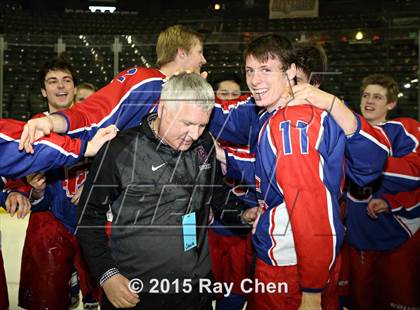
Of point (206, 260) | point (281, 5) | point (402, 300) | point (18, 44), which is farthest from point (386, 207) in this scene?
point (281, 5)

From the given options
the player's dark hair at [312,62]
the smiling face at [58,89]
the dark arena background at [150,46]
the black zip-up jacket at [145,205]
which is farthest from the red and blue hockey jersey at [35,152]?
the dark arena background at [150,46]

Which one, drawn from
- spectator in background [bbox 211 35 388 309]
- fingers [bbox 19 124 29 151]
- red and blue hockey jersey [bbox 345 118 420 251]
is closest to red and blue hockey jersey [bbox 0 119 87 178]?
fingers [bbox 19 124 29 151]

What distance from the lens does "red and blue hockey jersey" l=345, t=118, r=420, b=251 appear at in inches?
72.9

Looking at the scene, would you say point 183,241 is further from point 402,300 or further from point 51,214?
point 402,300

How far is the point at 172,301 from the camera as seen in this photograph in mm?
1422

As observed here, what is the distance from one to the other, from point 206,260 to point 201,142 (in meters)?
0.34

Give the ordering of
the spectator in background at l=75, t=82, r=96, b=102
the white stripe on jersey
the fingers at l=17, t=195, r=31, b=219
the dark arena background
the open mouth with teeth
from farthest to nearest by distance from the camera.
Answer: the dark arena background < the spectator in background at l=75, t=82, r=96, b=102 < the fingers at l=17, t=195, r=31, b=219 < the open mouth with teeth < the white stripe on jersey

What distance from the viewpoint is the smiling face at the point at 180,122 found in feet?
4.23

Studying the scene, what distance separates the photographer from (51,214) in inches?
83.8

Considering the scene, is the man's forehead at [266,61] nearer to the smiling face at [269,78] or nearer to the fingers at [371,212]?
the smiling face at [269,78]

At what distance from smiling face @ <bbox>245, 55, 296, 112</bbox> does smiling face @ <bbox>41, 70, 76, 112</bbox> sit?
3.90 ft

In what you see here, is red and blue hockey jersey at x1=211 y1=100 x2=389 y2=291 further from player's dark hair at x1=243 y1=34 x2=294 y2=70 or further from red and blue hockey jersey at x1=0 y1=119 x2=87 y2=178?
red and blue hockey jersey at x1=0 y1=119 x2=87 y2=178

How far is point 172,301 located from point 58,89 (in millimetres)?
1292

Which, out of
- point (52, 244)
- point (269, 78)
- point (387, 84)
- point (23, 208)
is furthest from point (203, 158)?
point (387, 84)
